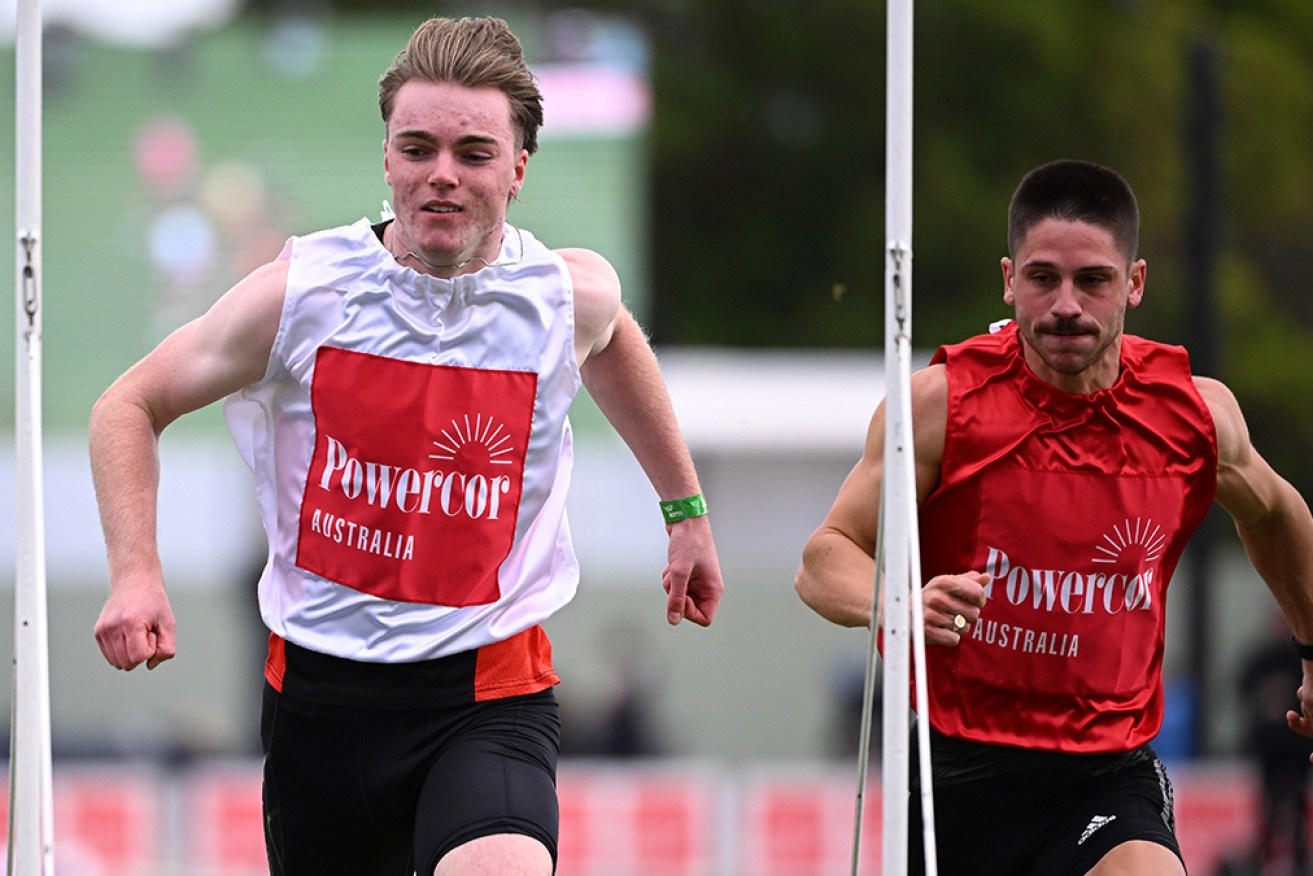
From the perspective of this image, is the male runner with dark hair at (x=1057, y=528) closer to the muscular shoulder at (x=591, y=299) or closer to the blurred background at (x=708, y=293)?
the muscular shoulder at (x=591, y=299)

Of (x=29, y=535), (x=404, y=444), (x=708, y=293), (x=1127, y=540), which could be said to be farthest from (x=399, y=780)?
(x=708, y=293)

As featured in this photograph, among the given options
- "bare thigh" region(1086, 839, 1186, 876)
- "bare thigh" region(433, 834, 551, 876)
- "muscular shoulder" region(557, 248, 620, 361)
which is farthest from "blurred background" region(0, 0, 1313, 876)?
"bare thigh" region(433, 834, 551, 876)

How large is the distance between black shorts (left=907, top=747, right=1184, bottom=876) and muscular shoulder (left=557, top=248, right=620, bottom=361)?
1.35 metres

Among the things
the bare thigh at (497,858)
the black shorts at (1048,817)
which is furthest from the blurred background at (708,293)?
the bare thigh at (497,858)

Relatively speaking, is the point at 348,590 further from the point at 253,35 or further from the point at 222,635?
the point at 222,635

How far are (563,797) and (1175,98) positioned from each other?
60.7 ft

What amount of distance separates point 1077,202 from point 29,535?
7.80ft

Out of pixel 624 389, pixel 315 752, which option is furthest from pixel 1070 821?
pixel 315 752

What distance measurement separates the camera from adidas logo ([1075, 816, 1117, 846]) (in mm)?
4742

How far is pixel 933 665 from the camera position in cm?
492

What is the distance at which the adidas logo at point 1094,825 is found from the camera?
15.6 ft

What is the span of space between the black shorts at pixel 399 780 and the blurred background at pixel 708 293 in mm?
6940

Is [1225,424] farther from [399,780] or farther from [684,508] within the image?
[399,780]

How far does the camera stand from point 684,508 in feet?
15.9
